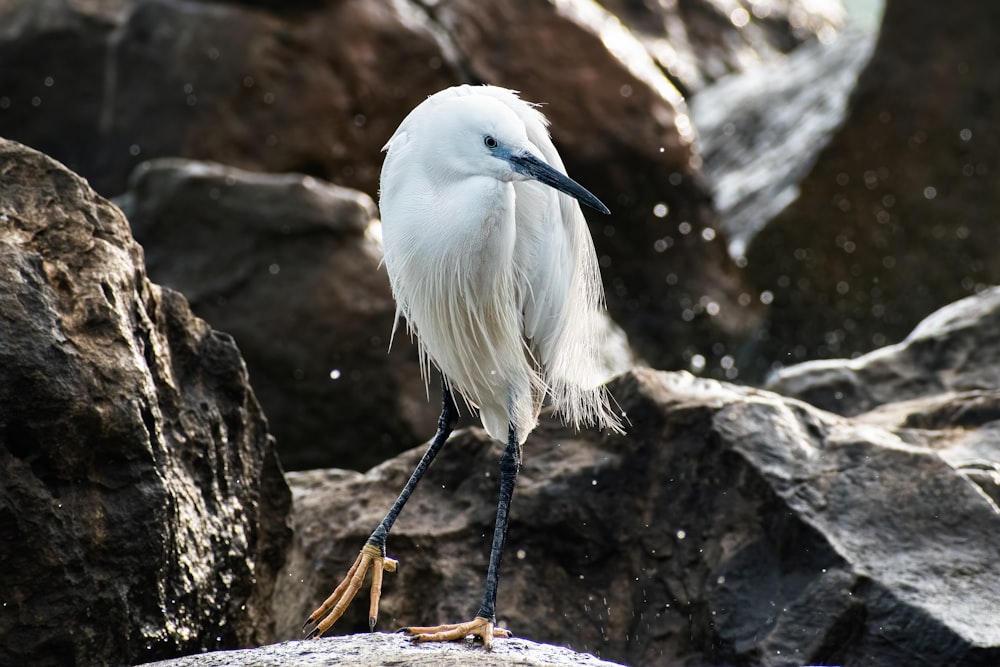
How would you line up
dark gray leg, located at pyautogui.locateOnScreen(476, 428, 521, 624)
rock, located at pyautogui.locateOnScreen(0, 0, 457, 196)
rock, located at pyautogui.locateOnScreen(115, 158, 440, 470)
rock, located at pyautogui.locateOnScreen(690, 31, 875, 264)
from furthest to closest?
rock, located at pyautogui.locateOnScreen(690, 31, 875, 264), rock, located at pyautogui.locateOnScreen(0, 0, 457, 196), rock, located at pyautogui.locateOnScreen(115, 158, 440, 470), dark gray leg, located at pyautogui.locateOnScreen(476, 428, 521, 624)

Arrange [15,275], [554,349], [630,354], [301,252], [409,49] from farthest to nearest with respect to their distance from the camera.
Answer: [409,49], [630,354], [301,252], [554,349], [15,275]

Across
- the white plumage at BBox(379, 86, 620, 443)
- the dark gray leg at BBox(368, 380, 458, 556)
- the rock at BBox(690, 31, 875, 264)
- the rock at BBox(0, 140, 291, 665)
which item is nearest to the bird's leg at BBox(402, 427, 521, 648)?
the white plumage at BBox(379, 86, 620, 443)

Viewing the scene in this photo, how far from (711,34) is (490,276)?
9.83m

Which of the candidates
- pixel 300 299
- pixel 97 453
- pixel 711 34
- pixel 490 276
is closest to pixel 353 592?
pixel 97 453

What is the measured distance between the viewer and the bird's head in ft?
10.2

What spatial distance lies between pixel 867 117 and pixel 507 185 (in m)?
5.53

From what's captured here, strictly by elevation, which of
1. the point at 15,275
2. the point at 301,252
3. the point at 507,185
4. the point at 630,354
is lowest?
the point at 630,354

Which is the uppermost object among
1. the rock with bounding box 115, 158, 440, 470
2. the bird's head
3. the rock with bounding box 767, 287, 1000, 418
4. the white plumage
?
the bird's head

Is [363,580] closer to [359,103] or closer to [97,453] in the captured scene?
[97,453]

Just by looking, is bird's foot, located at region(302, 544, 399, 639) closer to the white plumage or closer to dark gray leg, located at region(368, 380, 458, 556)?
dark gray leg, located at region(368, 380, 458, 556)

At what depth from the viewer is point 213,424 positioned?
343 cm

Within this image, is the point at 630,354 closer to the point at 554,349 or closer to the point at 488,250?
the point at 554,349

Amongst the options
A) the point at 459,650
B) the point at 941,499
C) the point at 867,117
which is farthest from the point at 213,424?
the point at 867,117

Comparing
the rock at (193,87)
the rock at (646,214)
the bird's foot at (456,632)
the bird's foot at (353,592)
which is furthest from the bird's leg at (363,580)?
the rock at (646,214)
